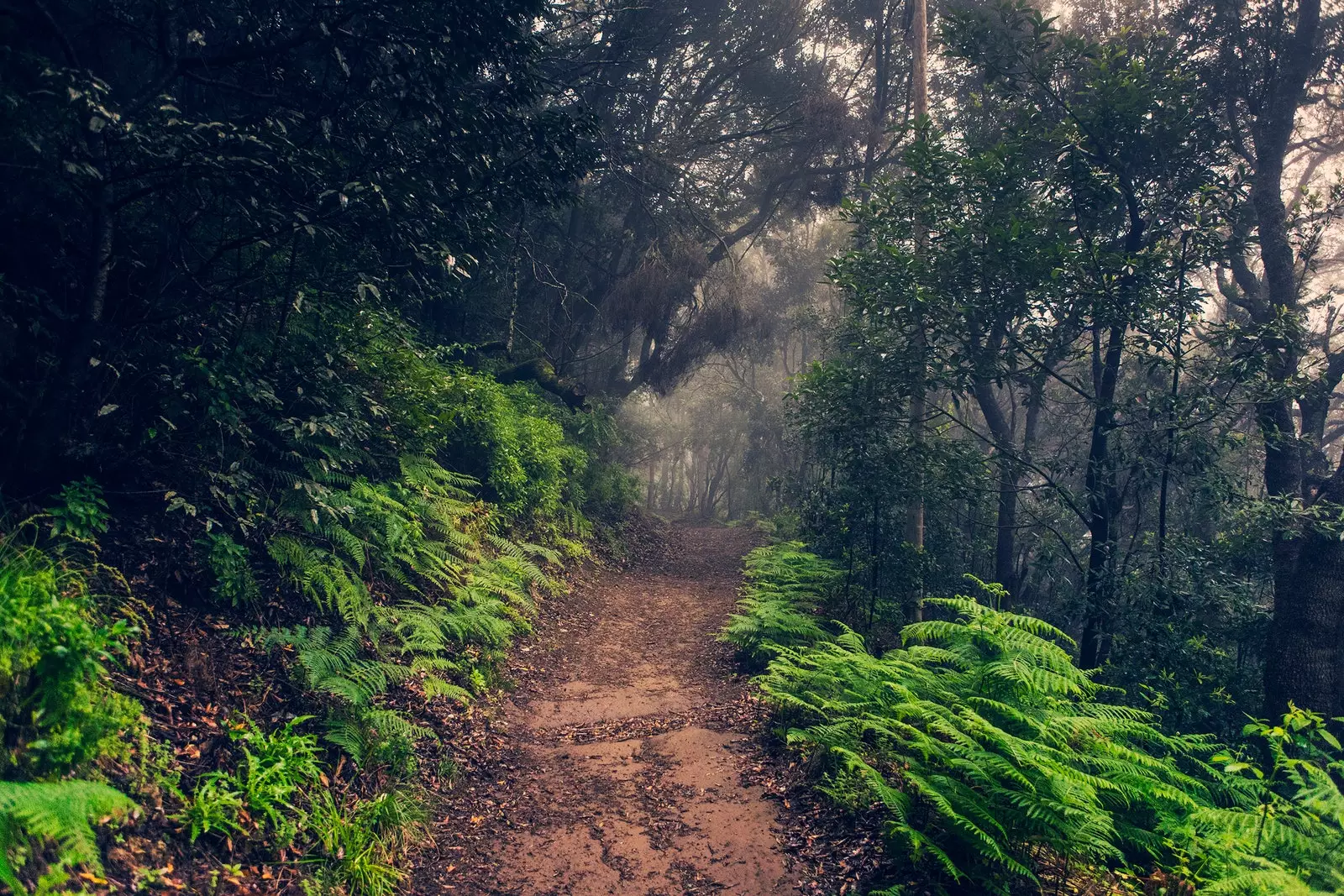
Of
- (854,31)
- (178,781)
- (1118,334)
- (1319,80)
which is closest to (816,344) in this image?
(854,31)

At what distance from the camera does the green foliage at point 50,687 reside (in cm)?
297

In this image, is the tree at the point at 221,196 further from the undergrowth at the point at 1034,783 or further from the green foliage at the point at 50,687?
the undergrowth at the point at 1034,783

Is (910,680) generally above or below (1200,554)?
below

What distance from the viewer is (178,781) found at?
A: 360cm

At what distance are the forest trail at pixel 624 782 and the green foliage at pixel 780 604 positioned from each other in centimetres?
52

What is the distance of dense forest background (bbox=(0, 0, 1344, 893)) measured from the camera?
4.32 m

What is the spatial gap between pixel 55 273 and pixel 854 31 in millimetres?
18672

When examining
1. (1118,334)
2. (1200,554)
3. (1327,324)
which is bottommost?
(1200,554)

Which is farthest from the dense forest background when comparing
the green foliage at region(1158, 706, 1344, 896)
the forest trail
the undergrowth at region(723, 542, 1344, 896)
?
the green foliage at region(1158, 706, 1344, 896)

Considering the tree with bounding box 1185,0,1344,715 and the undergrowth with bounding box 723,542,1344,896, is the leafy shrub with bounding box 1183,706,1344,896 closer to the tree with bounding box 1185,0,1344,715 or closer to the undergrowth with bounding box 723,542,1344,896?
the undergrowth with bounding box 723,542,1344,896

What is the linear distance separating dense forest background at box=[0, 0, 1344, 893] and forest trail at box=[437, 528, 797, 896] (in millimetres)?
711

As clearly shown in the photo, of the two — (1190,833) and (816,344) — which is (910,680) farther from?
(816,344)

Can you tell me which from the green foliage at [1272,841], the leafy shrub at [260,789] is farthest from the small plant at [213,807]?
the green foliage at [1272,841]

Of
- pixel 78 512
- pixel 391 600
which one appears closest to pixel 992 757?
pixel 391 600
